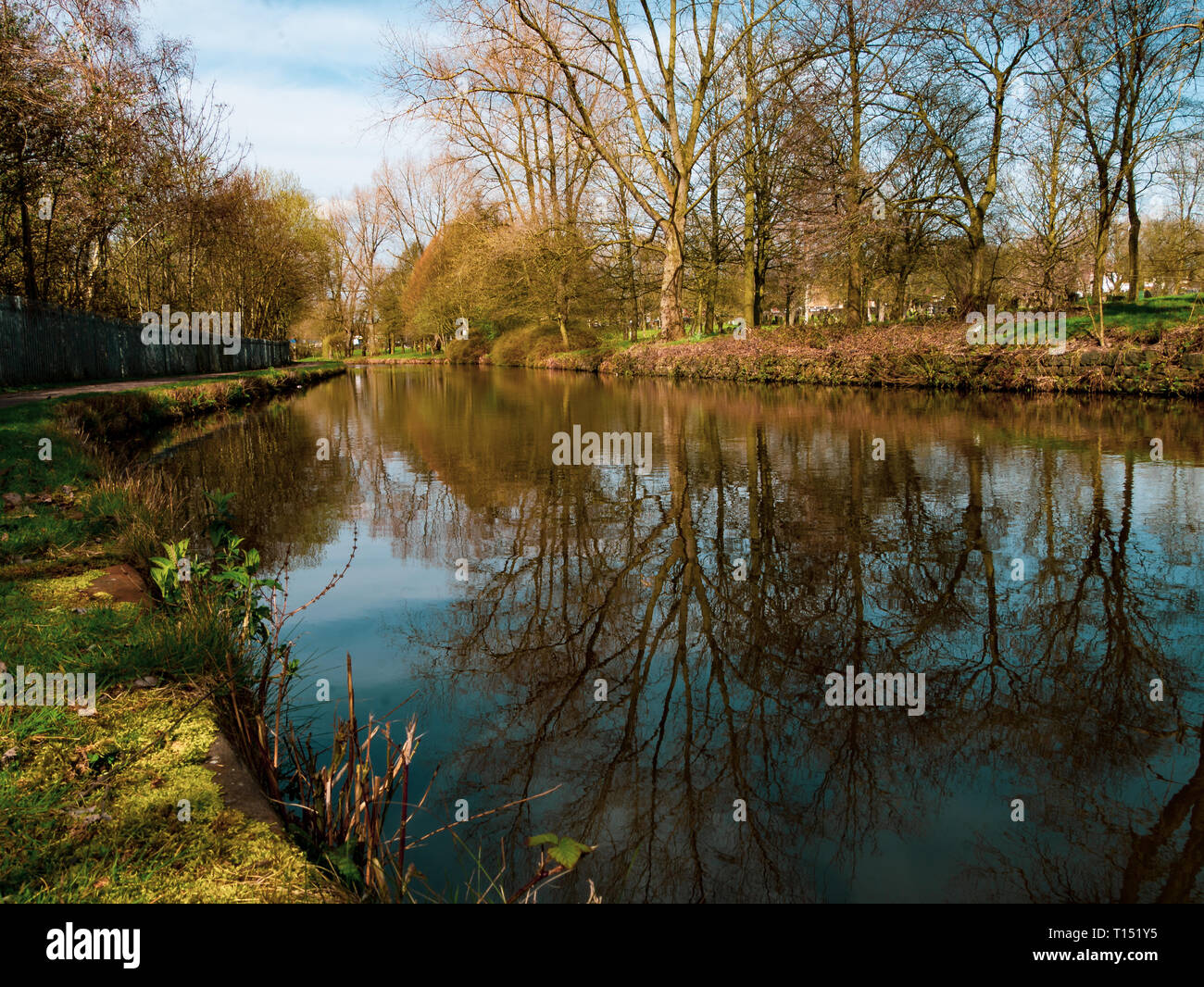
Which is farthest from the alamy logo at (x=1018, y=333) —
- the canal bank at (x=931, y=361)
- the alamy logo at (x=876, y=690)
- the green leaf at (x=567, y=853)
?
the green leaf at (x=567, y=853)

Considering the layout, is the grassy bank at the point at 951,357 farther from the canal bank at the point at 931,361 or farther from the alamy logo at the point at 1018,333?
the alamy logo at the point at 1018,333

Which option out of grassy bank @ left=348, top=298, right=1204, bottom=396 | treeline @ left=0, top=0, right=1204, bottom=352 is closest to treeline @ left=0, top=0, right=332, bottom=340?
treeline @ left=0, top=0, right=1204, bottom=352

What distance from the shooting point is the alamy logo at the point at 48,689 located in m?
3.15

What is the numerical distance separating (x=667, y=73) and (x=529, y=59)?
5.27 metres

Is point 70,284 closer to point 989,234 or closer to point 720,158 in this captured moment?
point 720,158

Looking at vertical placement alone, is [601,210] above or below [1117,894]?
Answer: above

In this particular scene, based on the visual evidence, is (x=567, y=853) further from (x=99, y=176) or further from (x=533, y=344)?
(x=533, y=344)

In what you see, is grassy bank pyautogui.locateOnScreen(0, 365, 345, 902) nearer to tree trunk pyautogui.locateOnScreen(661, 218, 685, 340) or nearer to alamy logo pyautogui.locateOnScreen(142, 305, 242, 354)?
alamy logo pyautogui.locateOnScreen(142, 305, 242, 354)

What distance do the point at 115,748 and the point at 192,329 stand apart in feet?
95.3

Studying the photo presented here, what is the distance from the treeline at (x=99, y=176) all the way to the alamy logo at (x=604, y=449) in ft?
38.4
